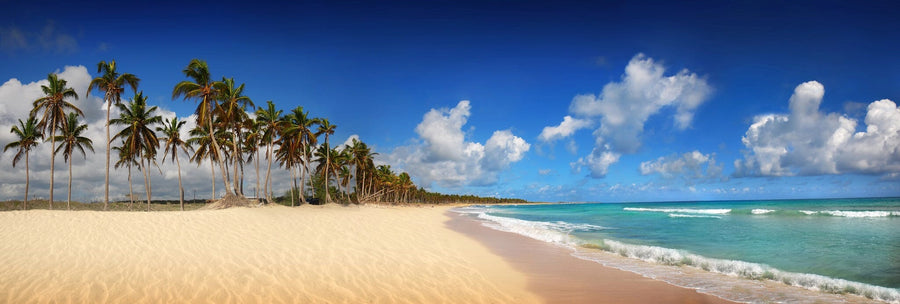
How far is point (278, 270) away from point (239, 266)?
1.09 m

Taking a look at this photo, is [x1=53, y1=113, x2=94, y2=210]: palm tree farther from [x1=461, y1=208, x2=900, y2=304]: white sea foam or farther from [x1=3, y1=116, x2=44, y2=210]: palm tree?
[x1=461, y1=208, x2=900, y2=304]: white sea foam

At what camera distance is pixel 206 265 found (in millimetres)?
8773

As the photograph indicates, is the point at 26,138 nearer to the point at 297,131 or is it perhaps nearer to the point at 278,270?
the point at 297,131

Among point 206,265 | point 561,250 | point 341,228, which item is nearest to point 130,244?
point 206,265

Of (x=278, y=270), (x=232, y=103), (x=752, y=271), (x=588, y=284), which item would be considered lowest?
(x=752, y=271)

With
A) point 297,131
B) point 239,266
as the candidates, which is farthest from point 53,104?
point 239,266

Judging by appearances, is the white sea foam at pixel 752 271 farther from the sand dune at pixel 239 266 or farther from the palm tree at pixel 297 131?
the palm tree at pixel 297 131

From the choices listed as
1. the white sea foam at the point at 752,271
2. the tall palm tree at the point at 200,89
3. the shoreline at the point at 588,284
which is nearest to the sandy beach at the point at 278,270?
the shoreline at the point at 588,284

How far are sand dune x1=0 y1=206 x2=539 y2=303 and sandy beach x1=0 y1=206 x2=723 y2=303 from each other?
27 mm

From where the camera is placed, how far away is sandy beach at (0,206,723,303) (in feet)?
21.8

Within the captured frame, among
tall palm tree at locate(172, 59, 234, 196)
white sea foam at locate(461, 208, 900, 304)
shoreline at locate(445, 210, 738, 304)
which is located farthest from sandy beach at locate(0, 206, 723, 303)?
tall palm tree at locate(172, 59, 234, 196)

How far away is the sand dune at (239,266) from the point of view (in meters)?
6.61

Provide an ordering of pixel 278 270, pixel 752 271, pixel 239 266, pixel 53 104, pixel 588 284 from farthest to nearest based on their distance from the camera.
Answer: pixel 53 104 < pixel 752 271 < pixel 239 266 < pixel 278 270 < pixel 588 284

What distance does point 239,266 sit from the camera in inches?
343
